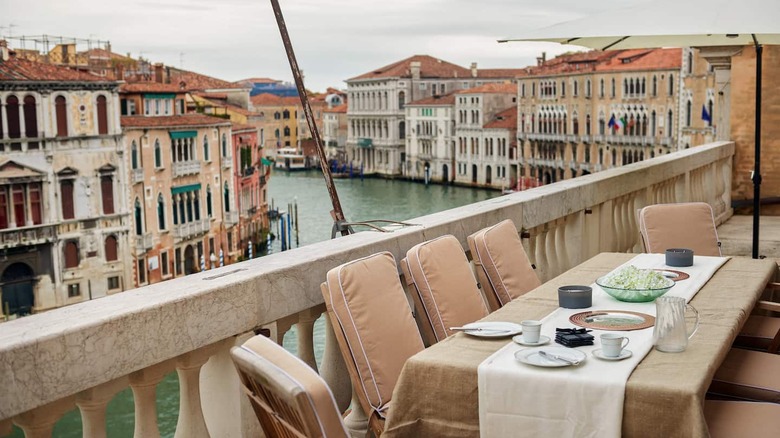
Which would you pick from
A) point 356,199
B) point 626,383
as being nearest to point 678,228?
point 626,383

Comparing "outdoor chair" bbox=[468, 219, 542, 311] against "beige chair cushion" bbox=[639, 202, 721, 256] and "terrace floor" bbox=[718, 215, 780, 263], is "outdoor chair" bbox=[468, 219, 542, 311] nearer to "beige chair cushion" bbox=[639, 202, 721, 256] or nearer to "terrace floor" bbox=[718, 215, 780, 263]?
"beige chair cushion" bbox=[639, 202, 721, 256]

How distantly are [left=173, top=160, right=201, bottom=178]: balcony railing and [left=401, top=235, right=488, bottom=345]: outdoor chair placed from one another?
3560 cm

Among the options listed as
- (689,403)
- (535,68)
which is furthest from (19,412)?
(535,68)

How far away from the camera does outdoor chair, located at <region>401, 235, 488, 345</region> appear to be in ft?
9.08

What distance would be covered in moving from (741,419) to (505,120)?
59.9 m

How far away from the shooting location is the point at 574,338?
225cm

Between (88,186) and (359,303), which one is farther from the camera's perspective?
(88,186)

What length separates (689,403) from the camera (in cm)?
189

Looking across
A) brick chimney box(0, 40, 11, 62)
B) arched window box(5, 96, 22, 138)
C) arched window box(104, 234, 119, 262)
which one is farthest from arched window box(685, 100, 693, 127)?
brick chimney box(0, 40, 11, 62)

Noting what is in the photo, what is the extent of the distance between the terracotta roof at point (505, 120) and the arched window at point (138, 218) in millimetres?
29013

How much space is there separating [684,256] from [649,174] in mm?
2426

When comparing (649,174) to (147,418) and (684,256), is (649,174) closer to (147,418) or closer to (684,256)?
(684,256)

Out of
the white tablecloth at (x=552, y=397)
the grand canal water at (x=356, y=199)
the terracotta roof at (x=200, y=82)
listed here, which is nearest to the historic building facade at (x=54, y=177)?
the grand canal water at (x=356, y=199)

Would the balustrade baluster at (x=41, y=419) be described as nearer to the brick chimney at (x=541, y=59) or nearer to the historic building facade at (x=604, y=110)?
the historic building facade at (x=604, y=110)
